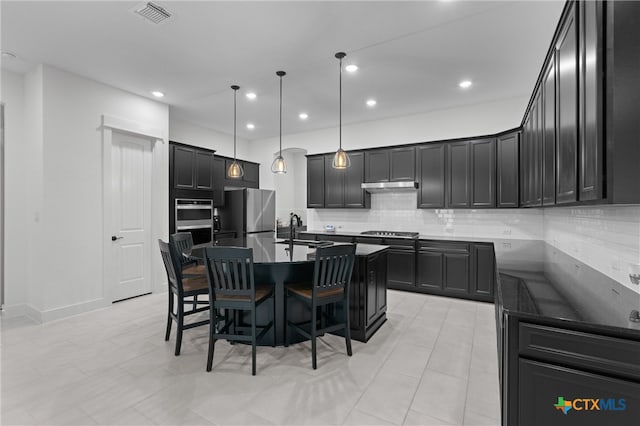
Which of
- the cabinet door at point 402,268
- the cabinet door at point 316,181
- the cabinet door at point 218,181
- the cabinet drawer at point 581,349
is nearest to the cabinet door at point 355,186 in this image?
the cabinet door at point 316,181

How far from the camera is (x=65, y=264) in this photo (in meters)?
3.79

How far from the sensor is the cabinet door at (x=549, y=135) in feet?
6.98

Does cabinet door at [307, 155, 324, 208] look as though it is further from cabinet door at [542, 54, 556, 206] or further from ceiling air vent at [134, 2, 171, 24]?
cabinet door at [542, 54, 556, 206]

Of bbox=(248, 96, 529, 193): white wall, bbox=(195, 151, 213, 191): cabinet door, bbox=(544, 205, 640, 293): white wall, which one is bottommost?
bbox=(544, 205, 640, 293): white wall

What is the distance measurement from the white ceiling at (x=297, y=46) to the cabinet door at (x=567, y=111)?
3.45ft

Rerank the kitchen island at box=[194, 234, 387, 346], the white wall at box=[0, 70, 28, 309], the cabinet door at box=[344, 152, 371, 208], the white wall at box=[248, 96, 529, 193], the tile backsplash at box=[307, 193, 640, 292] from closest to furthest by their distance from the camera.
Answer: the tile backsplash at box=[307, 193, 640, 292], the kitchen island at box=[194, 234, 387, 346], the white wall at box=[0, 70, 28, 309], the white wall at box=[248, 96, 529, 193], the cabinet door at box=[344, 152, 371, 208]

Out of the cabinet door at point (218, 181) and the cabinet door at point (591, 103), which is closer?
the cabinet door at point (591, 103)

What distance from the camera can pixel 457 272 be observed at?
4.50 m

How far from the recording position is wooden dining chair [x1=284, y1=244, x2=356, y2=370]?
2488 mm

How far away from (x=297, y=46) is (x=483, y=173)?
334 cm

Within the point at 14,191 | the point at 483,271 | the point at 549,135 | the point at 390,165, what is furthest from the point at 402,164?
the point at 14,191

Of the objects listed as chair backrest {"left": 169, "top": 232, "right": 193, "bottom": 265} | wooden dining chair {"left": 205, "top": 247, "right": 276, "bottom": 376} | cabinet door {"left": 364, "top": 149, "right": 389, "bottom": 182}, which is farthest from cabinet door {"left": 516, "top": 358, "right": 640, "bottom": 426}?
cabinet door {"left": 364, "top": 149, "right": 389, "bottom": 182}

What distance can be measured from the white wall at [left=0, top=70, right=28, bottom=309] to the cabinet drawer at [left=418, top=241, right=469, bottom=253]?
562 centimetres

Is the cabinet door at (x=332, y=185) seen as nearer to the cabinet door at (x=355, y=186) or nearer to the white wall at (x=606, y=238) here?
the cabinet door at (x=355, y=186)
